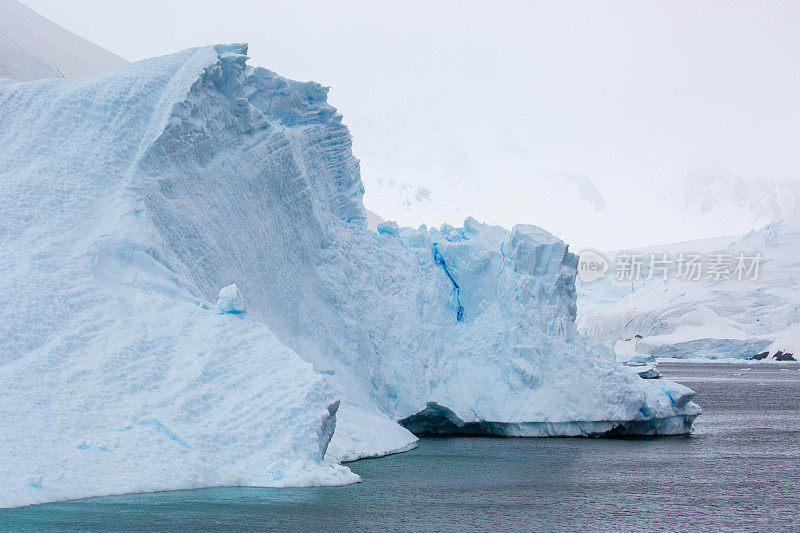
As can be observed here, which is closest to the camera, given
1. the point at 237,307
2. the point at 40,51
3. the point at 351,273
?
the point at 237,307

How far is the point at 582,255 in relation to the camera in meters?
81.4

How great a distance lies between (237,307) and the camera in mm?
11602

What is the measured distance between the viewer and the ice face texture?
9.95 m

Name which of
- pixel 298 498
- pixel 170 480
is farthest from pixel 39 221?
pixel 298 498

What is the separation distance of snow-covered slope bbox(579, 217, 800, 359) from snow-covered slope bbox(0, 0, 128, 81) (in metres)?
43.3

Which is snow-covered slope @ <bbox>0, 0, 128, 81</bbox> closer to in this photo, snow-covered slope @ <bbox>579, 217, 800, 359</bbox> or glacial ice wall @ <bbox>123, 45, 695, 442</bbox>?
glacial ice wall @ <bbox>123, 45, 695, 442</bbox>

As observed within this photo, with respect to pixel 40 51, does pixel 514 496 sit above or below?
below

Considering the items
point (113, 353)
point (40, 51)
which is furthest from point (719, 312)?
point (113, 353)

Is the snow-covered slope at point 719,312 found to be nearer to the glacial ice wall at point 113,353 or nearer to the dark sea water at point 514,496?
the dark sea water at point 514,496

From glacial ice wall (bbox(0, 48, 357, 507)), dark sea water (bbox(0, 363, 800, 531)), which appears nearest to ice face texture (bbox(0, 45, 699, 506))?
glacial ice wall (bbox(0, 48, 357, 507))

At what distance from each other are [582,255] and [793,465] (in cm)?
6848

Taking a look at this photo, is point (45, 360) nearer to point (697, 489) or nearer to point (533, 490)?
point (533, 490)

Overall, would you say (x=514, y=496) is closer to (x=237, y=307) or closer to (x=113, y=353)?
(x=237, y=307)

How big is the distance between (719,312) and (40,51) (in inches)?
2095
